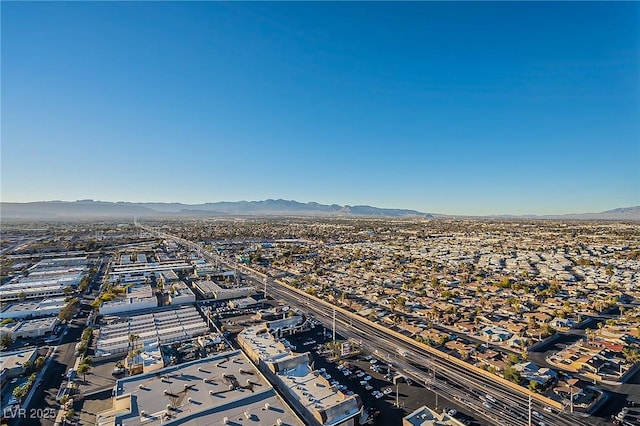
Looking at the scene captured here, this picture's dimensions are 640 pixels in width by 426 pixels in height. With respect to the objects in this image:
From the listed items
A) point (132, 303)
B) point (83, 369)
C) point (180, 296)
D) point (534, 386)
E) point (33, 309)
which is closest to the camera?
point (534, 386)

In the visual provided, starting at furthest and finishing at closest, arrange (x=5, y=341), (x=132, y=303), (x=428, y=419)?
(x=132, y=303) → (x=5, y=341) → (x=428, y=419)

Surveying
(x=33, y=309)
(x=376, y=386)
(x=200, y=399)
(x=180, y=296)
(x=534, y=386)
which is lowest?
(x=376, y=386)

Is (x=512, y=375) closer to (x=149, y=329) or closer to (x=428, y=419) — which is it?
(x=428, y=419)

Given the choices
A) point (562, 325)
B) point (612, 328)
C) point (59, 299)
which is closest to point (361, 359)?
point (562, 325)

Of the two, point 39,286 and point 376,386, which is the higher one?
point 39,286

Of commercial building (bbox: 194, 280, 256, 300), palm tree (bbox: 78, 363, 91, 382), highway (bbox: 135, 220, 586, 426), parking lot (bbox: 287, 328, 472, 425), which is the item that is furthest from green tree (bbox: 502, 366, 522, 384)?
commercial building (bbox: 194, 280, 256, 300)

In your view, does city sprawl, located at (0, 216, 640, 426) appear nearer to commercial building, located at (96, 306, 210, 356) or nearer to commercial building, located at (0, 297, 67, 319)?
commercial building, located at (96, 306, 210, 356)

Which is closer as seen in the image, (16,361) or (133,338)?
(16,361)

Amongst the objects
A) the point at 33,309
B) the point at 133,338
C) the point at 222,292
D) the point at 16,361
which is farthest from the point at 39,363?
the point at 222,292
